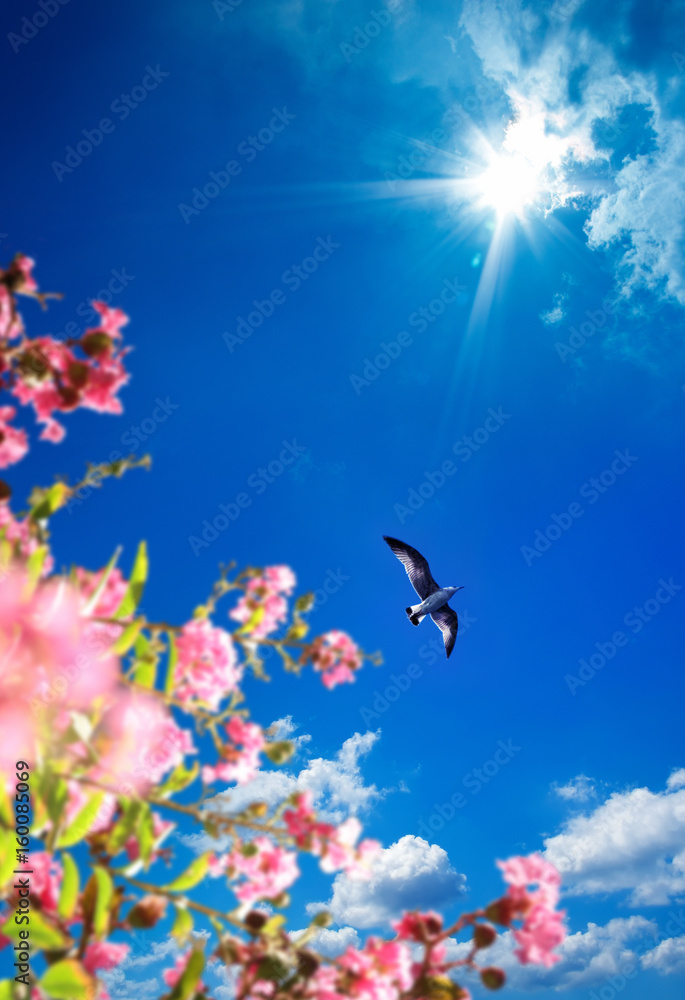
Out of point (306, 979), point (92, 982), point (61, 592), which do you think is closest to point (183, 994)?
point (92, 982)

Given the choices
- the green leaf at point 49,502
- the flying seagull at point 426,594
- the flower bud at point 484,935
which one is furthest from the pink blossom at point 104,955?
the flying seagull at point 426,594

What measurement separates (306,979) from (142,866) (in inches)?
26.0

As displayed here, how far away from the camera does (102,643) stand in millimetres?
2051

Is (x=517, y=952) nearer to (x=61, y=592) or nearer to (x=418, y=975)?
(x=418, y=975)

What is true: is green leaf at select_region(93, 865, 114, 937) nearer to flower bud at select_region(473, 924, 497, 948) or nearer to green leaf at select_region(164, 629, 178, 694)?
green leaf at select_region(164, 629, 178, 694)

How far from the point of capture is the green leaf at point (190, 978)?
1660 millimetres

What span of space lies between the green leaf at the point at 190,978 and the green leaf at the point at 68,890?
421mm

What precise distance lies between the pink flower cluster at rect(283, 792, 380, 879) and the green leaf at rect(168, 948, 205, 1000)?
0.54 metres

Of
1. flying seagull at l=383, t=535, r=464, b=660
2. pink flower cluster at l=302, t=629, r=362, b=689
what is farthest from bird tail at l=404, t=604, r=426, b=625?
pink flower cluster at l=302, t=629, r=362, b=689

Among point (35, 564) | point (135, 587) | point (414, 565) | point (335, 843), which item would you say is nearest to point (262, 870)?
point (335, 843)

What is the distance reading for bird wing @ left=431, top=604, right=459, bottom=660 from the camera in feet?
36.0

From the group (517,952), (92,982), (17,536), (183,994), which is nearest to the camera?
(92,982)

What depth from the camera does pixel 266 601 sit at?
8.26 ft

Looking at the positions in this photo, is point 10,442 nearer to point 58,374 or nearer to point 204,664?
point 58,374
